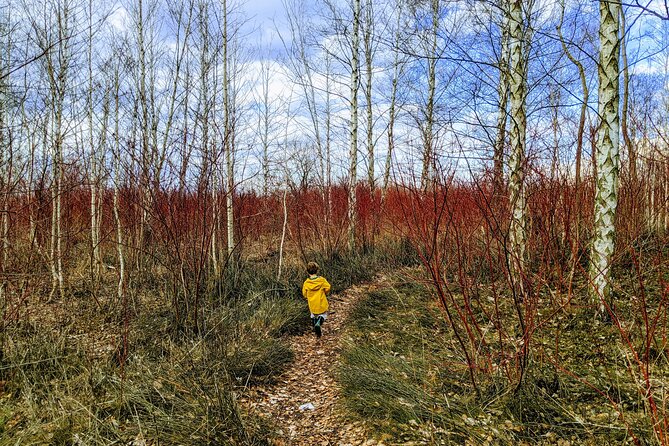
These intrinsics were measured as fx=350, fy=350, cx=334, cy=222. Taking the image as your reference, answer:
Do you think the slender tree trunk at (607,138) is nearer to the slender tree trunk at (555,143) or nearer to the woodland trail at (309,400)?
the slender tree trunk at (555,143)

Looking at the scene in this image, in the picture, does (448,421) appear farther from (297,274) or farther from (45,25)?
(45,25)

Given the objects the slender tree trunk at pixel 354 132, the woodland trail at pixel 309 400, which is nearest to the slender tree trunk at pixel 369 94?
the slender tree trunk at pixel 354 132

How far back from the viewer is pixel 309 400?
3.36 m

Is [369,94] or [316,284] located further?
[369,94]

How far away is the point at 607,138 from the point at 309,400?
4088 mm

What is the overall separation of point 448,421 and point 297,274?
14.5 feet

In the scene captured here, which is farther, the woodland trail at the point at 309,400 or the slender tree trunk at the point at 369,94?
the slender tree trunk at the point at 369,94

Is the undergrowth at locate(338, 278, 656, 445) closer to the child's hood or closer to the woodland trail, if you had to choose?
the woodland trail

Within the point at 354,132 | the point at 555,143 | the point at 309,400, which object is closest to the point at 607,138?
the point at 555,143

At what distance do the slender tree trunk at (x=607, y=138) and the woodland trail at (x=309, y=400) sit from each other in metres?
2.90

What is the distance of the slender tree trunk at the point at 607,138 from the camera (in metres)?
3.65

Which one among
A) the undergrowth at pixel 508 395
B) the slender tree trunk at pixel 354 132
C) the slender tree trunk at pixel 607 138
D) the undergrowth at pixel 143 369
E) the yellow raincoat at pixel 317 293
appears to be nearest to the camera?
the undergrowth at pixel 508 395

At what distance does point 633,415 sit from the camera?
2.32m

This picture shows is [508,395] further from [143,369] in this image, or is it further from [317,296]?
[143,369]
